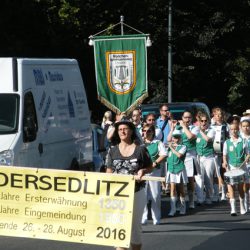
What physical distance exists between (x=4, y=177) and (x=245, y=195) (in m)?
7.29

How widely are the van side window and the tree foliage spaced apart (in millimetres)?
13878

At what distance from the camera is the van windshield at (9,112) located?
1553 cm

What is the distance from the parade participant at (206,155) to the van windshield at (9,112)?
5.03 m

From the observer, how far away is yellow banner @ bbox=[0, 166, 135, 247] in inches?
412

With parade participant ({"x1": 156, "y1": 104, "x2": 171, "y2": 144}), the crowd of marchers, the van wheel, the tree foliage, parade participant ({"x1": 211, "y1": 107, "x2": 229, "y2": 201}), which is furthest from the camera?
the tree foliage

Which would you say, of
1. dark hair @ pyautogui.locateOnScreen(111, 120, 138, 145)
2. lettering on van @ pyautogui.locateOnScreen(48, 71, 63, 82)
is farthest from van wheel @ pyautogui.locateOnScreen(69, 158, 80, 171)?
dark hair @ pyautogui.locateOnScreen(111, 120, 138, 145)

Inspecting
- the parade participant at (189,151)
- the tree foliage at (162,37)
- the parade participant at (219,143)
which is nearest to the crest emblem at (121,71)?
the parade participant at (219,143)

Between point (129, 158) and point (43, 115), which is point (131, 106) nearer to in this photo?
point (43, 115)

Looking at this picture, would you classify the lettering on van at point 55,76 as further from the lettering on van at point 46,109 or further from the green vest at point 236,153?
the green vest at point 236,153

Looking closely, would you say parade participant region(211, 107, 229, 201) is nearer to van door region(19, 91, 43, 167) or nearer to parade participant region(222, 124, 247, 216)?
parade participant region(222, 124, 247, 216)

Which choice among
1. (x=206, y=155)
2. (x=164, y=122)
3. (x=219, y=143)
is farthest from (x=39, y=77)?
(x=219, y=143)

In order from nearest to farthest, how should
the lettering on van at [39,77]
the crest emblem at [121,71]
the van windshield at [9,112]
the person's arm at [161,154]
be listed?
the person's arm at [161,154] → the van windshield at [9,112] → the lettering on van at [39,77] → the crest emblem at [121,71]

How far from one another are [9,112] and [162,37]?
22.2m

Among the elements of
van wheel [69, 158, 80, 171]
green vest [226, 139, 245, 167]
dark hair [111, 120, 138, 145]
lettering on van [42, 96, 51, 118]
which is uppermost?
dark hair [111, 120, 138, 145]
